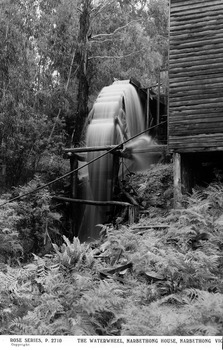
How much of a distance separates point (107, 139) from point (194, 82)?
16.3ft

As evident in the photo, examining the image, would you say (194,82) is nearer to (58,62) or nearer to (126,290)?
(126,290)

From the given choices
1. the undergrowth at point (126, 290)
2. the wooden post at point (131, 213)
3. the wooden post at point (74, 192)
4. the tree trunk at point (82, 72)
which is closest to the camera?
the undergrowth at point (126, 290)

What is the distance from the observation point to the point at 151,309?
5.61 metres

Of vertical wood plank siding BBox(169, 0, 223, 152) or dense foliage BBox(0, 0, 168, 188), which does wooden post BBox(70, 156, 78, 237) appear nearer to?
dense foliage BBox(0, 0, 168, 188)

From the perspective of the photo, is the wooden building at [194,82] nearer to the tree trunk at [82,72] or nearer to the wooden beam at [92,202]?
the wooden beam at [92,202]

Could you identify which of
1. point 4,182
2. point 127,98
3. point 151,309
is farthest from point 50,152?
point 151,309

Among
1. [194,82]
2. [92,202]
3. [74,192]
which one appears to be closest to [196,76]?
[194,82]

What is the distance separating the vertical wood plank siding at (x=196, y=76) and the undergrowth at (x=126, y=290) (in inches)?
163

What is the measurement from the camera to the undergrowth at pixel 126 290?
512 cm

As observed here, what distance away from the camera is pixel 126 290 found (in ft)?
21.2

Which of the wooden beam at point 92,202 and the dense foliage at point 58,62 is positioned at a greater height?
the dense foliage at point 58,62

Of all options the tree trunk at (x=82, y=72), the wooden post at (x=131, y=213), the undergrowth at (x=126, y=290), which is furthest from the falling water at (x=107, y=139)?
the undergrowth at (x=126, y=290)

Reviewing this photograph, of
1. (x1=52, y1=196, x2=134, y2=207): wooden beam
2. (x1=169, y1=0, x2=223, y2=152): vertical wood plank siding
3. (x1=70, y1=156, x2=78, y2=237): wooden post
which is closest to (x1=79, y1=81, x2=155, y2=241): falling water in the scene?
(x1=70, y1=156, x2=78, y2=237): wooden post
